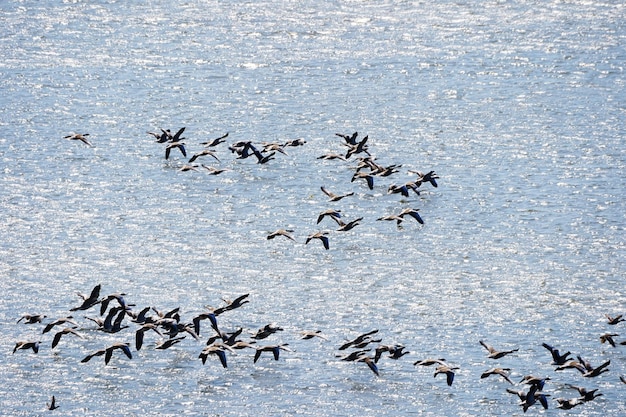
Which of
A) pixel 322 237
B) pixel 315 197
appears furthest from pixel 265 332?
pixel 315 197

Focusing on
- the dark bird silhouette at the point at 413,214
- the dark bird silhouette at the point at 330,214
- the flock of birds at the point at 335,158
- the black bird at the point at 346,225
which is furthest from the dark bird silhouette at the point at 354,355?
the dark bird silhouette at the point at 413,214

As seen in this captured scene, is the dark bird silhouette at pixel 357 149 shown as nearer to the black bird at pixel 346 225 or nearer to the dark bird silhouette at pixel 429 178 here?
the dark bird silhouette at pixel 429 178

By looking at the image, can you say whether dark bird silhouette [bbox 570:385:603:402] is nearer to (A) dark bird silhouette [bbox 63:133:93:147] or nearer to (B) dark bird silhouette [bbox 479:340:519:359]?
(B) dark bird silhouette [bbox 479:340:519:359]

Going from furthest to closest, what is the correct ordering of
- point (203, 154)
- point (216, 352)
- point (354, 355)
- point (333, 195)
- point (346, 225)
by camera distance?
point (203, 154) < point (333, 195) < point (346, 225) < point (354, 355) < point (216, 352)

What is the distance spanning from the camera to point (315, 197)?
227 feet

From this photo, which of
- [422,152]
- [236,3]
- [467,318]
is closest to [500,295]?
[467,318]

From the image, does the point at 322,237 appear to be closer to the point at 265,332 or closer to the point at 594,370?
the point at 265,332

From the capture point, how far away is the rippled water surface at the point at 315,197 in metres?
52.5

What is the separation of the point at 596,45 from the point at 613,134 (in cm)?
1488

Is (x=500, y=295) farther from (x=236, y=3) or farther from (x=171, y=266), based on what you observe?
(x=236, y=3)

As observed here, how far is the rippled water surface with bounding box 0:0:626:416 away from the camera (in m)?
52.5

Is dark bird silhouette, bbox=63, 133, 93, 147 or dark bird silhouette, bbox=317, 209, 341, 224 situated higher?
dark bird silhouette, bbox=63, 133, 93, 147

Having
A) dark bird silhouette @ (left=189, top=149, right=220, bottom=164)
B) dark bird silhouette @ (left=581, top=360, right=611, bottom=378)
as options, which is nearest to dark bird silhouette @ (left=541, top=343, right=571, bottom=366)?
dark bird silhouette @ (left=581, top=360, right=611, bottom=378)

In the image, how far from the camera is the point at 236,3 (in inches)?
3922
